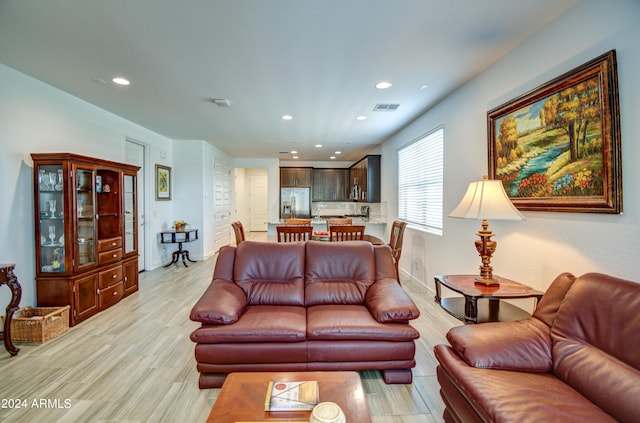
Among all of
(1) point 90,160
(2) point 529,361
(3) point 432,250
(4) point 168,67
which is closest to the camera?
(2) point 529,361

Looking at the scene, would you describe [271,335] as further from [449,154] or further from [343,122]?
[343,122]

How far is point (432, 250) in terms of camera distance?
13.2ft

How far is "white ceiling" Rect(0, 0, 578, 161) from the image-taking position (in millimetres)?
1938

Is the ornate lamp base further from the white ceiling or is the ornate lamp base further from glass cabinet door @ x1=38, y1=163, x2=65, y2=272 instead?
glass cabinet door @ x1=38, y1=163, x2=65, y2=272

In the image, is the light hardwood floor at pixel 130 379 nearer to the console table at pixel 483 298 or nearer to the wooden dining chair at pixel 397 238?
the console table at pixel 483 298

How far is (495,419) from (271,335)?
1.33m

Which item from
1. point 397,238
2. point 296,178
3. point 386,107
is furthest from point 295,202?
point 386,107

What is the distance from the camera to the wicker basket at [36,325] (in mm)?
2680

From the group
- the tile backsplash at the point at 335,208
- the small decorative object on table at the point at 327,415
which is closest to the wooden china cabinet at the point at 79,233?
the small decorative object on table at the point at 327,415

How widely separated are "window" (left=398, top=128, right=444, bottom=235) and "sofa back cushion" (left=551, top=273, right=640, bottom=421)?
2.41 metres

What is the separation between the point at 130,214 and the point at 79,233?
0.99 meters

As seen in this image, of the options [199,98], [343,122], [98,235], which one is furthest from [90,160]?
[343,122]

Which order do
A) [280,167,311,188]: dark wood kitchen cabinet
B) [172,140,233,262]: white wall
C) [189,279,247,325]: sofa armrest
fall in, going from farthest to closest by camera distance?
1. [280,167,311,188]: dark wood kitchen cabinet
2. [172,140,233,262]: white wall
3. [189,279,247,325]: sofa armrest

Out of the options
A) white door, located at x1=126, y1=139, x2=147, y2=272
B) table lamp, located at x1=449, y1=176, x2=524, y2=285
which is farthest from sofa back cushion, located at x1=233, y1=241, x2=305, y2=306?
white door, located at x1=126, y1=139, x2=147, y2=272
